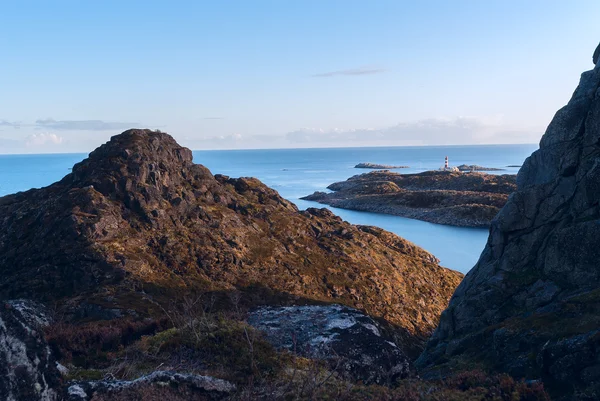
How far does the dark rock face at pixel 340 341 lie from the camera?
53.7 ft

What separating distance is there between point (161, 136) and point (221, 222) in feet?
38.7

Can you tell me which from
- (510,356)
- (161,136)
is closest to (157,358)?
(510,356)

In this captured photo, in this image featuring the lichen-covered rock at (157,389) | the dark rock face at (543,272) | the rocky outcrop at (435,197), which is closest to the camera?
the lichen-covered rock at (157,389)

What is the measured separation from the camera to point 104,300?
26.7 meters

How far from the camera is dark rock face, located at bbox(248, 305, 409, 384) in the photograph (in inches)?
645

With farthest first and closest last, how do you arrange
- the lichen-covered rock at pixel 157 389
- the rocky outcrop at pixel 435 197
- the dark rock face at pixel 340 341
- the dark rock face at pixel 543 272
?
the rocky outcrop at pixel 435 197 → the dark rock face at pixel 543 272 → the dark rock face at pixel 340 341 → the lichen-covered rock at pixel 157 389

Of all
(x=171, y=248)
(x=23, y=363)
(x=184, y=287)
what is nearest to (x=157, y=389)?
(x=23, y=363)

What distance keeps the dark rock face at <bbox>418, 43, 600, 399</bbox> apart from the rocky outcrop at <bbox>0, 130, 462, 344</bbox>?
33.1 feet

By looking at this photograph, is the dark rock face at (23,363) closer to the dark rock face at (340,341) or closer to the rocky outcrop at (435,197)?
the dark rock face at (340,341)

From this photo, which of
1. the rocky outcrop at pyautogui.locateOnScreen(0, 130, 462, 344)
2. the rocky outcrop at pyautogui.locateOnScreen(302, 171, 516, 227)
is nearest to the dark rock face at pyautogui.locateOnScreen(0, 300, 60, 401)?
the rocky outcrop at pyautogui.locateOnScreen(0, 130, 462, 344)

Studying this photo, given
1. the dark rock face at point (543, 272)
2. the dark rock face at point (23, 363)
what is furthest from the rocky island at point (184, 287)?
the dark rock face at point (543, 272)

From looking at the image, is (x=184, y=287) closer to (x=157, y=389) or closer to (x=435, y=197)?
(x=157, y=389)

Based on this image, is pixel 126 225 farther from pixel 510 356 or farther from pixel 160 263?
pixel 510 356

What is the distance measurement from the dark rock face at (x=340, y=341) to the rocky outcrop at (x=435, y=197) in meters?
83.5
